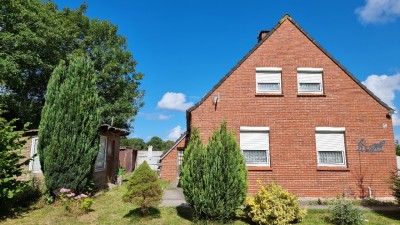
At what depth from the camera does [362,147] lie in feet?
39.4

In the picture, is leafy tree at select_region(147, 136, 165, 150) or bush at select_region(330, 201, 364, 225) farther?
leafy tree at select_region(147, 136, 165, 150)

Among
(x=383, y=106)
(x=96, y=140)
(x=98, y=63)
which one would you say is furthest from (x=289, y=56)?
(x=98, y=63)

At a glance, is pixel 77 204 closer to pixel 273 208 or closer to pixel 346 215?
pixel 273 208

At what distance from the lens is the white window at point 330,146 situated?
12.0 meters

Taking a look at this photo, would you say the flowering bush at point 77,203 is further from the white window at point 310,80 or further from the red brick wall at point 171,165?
the white window at point 310,80

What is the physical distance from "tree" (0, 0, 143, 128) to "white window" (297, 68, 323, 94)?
1010 cm

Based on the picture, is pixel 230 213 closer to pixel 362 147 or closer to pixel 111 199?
pixel 111 199

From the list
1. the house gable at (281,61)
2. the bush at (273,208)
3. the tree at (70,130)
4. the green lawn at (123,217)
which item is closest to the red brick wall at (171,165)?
the house gable at (281,61)

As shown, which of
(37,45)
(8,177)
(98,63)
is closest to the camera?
(8,177)

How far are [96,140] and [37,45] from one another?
1504 cm

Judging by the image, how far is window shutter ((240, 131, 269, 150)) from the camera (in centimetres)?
1209

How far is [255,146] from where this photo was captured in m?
12.1

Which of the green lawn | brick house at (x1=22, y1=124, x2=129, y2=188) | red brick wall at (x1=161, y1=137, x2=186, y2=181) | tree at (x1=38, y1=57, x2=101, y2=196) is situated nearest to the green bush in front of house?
the green lawn

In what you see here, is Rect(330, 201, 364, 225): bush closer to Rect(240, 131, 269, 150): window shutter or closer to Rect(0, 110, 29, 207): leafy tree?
Rect(240, 131, 269, 150): window shutter
